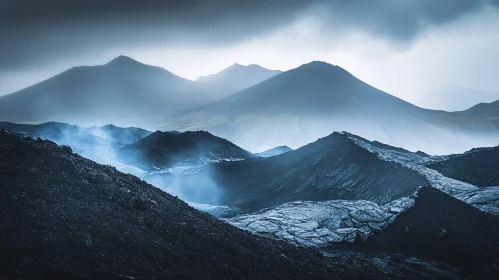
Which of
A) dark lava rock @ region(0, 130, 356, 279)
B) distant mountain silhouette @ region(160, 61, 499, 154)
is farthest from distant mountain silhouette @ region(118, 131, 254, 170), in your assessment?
distant mountain silhouette @ region(160, 61, 499, 154)

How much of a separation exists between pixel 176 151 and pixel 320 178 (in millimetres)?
36108

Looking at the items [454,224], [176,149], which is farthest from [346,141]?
[176,149]

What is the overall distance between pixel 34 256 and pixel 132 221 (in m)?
4.71

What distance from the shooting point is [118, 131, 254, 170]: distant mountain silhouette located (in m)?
67.4

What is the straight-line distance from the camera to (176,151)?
7294cm

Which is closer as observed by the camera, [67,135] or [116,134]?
[67,135]

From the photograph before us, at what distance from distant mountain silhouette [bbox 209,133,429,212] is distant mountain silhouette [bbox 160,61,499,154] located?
3830 inches

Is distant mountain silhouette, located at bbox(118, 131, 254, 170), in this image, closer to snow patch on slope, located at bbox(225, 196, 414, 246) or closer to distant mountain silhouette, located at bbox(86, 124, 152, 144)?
distant mountain silhouette, located at bbox(86, 124, 152, 144)

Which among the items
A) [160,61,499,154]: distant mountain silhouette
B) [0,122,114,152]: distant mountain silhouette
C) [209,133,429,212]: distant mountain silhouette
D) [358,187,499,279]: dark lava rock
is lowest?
[358,187,499,279]: dark lava rock

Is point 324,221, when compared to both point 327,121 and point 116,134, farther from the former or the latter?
point 327,121

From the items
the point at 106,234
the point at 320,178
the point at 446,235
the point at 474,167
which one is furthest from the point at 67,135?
the point at 446,235

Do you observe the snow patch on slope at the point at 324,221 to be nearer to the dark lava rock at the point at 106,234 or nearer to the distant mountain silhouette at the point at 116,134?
the dark lava rock at the point at 106,234

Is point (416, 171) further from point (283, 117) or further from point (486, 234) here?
point (283, 117)

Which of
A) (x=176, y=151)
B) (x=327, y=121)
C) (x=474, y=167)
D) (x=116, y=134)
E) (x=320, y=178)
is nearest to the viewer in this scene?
(x=320, y=178)
